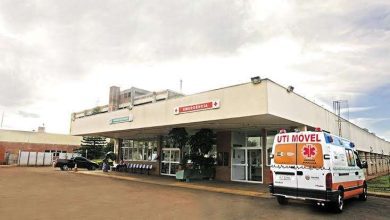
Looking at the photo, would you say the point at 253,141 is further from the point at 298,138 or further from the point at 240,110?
the point at 298,138

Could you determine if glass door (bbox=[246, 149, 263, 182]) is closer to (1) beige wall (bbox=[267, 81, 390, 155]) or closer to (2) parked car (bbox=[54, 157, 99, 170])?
(1) beige wall (bbox=[267, 81, 390, 155])

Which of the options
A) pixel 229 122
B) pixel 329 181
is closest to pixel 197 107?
pixel 229 122

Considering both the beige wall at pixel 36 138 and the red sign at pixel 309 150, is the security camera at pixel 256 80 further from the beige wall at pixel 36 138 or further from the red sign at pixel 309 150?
the beige wall at pixel 36 138

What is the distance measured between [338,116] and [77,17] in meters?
20.0

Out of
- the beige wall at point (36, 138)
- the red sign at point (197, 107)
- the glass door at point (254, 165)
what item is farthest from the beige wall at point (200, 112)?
the beige wall at point (36, 138)

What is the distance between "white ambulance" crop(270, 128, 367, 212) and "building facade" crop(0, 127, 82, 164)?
43.4 m

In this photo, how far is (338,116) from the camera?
23.8 m

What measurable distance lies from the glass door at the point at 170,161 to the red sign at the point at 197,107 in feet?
21.7

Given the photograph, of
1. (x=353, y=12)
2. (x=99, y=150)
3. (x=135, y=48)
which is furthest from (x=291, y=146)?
(x=99, y=150)

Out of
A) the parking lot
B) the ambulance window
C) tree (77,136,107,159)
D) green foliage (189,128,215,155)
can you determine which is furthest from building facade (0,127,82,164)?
the ambulance window

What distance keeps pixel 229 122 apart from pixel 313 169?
316 inches

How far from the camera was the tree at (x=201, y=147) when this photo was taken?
19.7 metres

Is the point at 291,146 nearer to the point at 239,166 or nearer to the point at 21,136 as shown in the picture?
the point at 239,166

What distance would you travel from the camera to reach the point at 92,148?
5291 cm
